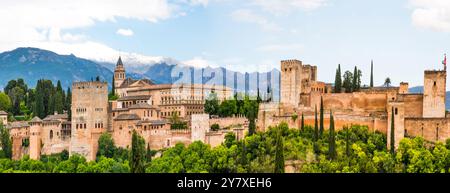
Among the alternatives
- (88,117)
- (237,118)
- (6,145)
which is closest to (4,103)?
(6,145)

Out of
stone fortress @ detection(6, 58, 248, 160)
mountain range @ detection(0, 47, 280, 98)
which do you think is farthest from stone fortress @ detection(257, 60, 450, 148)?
mountain range @ detection(0, 47, 280, 98)

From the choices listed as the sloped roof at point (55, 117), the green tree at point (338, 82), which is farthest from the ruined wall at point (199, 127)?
the sloped roof at point (55, 117)

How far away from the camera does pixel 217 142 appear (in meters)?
23.2

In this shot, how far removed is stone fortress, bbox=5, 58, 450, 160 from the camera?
67.1 feet

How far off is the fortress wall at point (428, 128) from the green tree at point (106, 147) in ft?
39.1

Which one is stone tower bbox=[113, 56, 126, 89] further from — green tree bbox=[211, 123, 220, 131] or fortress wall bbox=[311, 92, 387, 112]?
fortress wall bbox=[311, 92, 387, 112]

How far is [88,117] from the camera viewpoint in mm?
25484

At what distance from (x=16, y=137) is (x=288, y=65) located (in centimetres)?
1236

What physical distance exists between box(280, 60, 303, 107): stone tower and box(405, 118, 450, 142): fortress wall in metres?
5.70

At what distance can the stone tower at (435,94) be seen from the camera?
20.4 metres

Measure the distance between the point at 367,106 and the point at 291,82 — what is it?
355cm

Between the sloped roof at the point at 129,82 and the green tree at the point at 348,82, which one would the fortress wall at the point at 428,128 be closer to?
the green tree at the point at 348,82

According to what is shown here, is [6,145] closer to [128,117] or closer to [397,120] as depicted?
[128,117]
